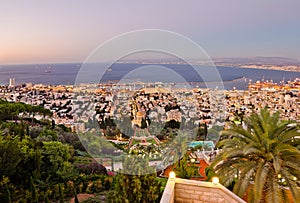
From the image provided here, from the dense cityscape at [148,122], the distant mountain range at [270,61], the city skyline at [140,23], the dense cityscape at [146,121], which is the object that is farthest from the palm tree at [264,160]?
the distant mountain range at [270,61]

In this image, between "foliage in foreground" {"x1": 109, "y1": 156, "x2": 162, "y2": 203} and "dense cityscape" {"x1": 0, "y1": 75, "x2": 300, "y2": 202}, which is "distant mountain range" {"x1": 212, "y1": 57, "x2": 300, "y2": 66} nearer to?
"dense cityscape" {"x1": 0, "y1": 75, "x2": 300, "y2": 202}

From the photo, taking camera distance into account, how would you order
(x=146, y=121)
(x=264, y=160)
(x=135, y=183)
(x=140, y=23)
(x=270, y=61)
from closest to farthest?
(x=264, y=160) < (x=135, y=183) < (x=146, y=121) < (x=140, y=23) < (x=270, y=61)

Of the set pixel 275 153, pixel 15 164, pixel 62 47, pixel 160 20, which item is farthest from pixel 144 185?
pixel 62 47

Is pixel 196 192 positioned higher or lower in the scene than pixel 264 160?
lower

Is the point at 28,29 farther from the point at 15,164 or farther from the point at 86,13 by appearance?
the point at 15,164

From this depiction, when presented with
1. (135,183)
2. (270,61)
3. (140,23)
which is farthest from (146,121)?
(270,61)

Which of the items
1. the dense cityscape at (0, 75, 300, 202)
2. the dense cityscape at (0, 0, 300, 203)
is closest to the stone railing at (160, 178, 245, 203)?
the dense cityscape at (0, 0, 300, 203)

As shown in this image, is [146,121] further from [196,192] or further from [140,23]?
[140,23]
